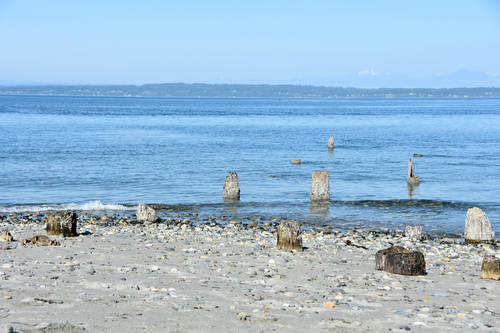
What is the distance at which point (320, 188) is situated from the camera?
27.1 meters

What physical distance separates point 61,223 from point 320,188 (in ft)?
44.0

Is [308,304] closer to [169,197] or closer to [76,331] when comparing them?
[76,331]

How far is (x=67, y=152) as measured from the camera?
50312mm

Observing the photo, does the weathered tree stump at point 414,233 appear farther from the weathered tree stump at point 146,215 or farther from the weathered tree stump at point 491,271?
the weathered tree stump at point 146,215

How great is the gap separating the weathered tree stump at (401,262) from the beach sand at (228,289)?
226mm

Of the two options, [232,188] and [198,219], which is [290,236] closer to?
[198,219]

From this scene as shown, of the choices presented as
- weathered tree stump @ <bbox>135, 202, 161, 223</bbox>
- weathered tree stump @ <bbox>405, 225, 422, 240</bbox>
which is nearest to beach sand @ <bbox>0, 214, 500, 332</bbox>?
weathered tree stump @ <bbox>405, 225, 422, 240</bbox>

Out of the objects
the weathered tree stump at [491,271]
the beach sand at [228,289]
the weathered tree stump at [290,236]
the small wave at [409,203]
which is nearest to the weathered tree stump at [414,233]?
the beach sand at [228,289]

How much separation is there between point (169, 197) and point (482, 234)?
591 inches

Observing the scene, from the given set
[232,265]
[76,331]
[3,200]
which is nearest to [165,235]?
[232,265]

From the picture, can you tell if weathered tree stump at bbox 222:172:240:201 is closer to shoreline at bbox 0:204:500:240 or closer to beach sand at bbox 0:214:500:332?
shoreline at bbox 0:204:500:240

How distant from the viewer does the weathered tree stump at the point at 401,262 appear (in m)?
12.8

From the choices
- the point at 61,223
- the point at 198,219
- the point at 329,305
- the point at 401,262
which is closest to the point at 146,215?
the point at 198,219

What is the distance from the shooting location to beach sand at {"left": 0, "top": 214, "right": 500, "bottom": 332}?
29.7 feet
